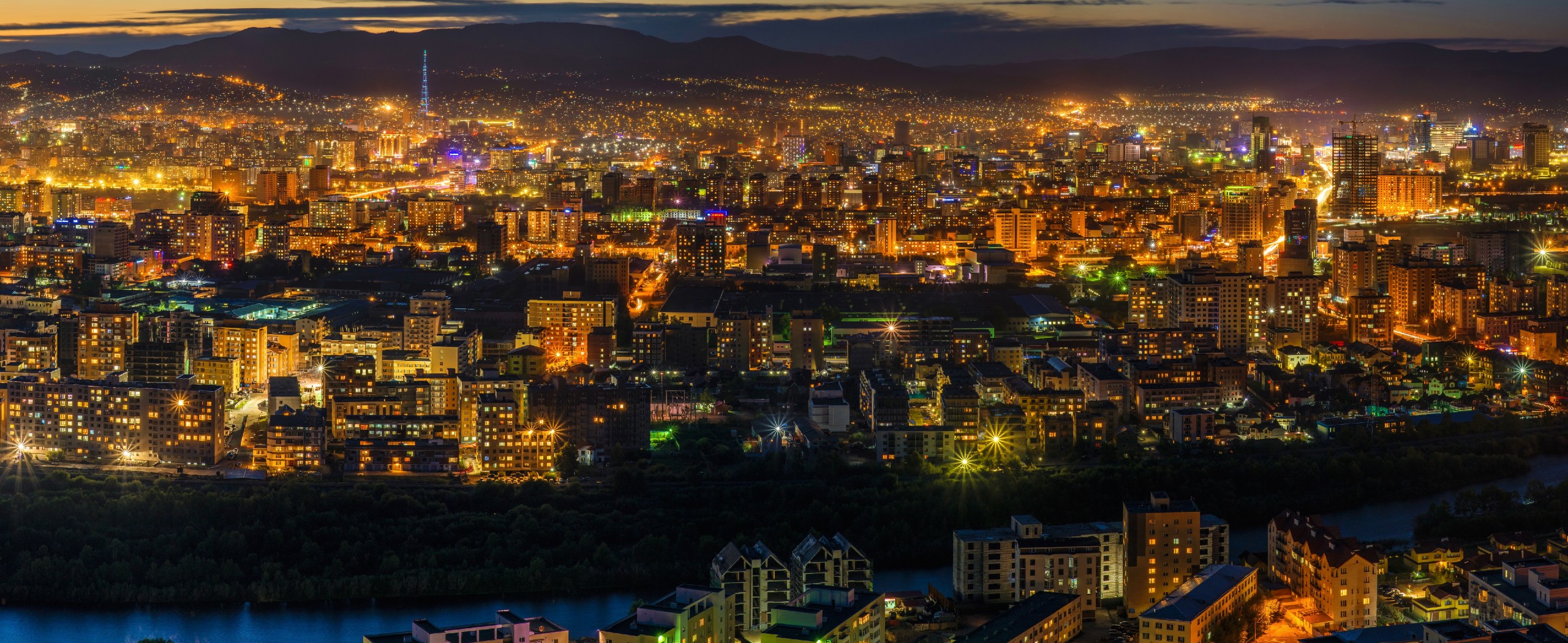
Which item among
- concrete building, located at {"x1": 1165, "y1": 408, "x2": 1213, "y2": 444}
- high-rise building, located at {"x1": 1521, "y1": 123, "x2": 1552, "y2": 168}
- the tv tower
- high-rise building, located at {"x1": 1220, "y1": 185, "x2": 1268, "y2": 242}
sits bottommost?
concrete building, located at {"x1": 1165, "y1": 408, "x2": 1213, "y2": 444}

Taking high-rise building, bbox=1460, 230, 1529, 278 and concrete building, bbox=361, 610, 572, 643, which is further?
high-rise building, bbox=1460, 230, 1529, 278

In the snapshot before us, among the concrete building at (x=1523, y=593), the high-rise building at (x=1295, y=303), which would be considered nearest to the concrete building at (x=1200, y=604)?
the concrete building at (x=1523, y=593)

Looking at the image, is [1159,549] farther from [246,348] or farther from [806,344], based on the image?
[246,348]

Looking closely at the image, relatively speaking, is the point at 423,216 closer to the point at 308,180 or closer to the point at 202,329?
the point at 308,180

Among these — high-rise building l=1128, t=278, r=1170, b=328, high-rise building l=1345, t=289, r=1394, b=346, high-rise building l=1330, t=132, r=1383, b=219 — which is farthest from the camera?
high-rise building l=1330, t=132, r=1383, b=219

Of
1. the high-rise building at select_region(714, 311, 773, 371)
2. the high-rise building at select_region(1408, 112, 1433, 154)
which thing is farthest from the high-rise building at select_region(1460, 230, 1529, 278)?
the high-rise building at select_region(1408, 112, 1433, 154)

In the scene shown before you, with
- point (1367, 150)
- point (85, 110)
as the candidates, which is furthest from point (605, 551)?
point (85, 110)

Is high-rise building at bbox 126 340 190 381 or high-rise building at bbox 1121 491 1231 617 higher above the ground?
high-rise building at bbox 126 340 190 381

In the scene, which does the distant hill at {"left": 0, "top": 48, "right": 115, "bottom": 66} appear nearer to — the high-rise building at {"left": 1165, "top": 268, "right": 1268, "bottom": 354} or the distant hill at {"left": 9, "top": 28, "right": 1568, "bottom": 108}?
the distant hill at {"left": 9, "top": 28, "right": 1568, "bottom": 108}

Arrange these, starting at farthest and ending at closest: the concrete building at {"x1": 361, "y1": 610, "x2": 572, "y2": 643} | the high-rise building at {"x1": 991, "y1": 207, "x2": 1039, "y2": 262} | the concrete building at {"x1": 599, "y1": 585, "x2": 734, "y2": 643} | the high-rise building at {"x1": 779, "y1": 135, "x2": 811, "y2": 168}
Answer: the high-rise building at {"x1": 779, "y1": 135, "x2": 811, "y2": 168}
the high-rise building at {"x1": 991, "y1": 207, "x2": 1039, "y2": 262}
the concrete building at {"x1": 599, "y1": 585, "x2": 734, "y2": 643}
the concrete building at {"x1": 361, "y1": 610, "x2": 572, "y2": 643}
